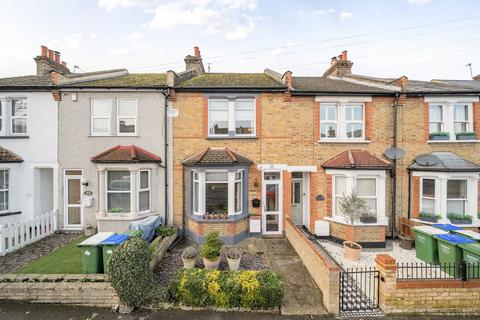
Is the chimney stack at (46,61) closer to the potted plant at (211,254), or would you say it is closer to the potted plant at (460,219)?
the potted plant at (211,254)

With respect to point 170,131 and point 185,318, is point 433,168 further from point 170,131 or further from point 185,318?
point 170,131

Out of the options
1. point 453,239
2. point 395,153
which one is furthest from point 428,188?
point 453,239

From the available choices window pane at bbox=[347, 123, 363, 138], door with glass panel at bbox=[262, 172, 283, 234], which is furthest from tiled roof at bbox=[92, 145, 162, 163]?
window pane at bbox=[347, 123, 363, 138]

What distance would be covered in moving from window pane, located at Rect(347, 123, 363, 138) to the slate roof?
2757 millimetres

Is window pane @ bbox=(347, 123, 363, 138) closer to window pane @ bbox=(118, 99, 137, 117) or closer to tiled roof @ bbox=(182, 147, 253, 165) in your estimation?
tiled roof @ bbox=(182, 147, 253, 165)

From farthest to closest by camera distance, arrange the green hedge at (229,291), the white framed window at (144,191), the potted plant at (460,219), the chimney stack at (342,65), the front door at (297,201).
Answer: the chimney stack at (342,65)
the front door at (297,201)
the white framed window at (144,191)
the potted plant at (460,219)
the green hedge at (229,291)

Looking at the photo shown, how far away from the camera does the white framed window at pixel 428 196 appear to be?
10094 millimetres

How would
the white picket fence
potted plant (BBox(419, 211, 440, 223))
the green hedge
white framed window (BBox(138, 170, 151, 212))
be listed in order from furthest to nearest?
1. white framed window (BBox(138, 170, 151, 212))
2. potted plant (BBox(419, 211, 440, 223))
3. the white picket fence
4. the green hedge

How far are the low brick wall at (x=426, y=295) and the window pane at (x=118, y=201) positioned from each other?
9695mm

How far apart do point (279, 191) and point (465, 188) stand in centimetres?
824

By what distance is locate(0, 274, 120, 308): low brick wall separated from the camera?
5781 millimetres

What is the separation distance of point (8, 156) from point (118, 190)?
213 inches

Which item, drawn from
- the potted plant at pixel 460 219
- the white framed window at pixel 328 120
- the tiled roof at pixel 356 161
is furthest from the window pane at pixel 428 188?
the white framed window at pixel 328 120

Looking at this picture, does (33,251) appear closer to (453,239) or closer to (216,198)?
(216,198)
